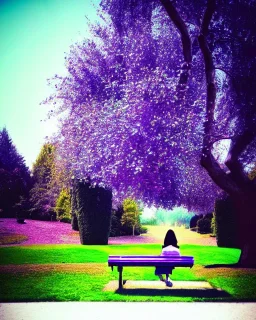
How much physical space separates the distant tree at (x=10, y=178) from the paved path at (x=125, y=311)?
15.3 metres

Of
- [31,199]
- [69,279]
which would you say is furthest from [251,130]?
[31,199]

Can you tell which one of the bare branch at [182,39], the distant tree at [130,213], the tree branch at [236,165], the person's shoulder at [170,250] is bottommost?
the person's shoulder at [170,250]

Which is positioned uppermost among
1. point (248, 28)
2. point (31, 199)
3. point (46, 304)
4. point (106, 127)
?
point (248, 28)

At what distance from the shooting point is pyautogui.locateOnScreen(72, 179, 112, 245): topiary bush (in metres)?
17.7

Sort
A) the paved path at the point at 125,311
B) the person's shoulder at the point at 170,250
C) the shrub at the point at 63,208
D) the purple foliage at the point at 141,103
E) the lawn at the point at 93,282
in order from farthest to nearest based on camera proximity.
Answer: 1. the shrub at the point at 63,208
2. the purple foliage at the point at 141,103
3. the person's shoulder at the point at 170,250
4. the lawn at the point at 93,282
5. the paved path at the point at 125,311

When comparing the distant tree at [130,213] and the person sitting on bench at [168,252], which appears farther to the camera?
the distant tree at [130,213]

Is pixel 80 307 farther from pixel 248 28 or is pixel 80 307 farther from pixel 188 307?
pixel 248 28

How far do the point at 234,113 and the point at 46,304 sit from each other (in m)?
8.47

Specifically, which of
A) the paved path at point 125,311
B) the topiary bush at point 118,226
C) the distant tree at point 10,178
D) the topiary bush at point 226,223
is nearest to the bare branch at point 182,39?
the paved path at point 125,311

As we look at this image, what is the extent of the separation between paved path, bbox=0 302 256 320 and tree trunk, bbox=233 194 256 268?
475 cm

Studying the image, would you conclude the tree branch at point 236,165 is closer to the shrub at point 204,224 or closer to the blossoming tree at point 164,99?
the blossoming tree at point 164,99

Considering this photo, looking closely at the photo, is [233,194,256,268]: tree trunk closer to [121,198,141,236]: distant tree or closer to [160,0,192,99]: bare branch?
[160,0,192,99]: bare branch

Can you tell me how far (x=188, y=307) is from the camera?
5.98 meters

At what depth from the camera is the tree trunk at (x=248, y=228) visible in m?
10.6
